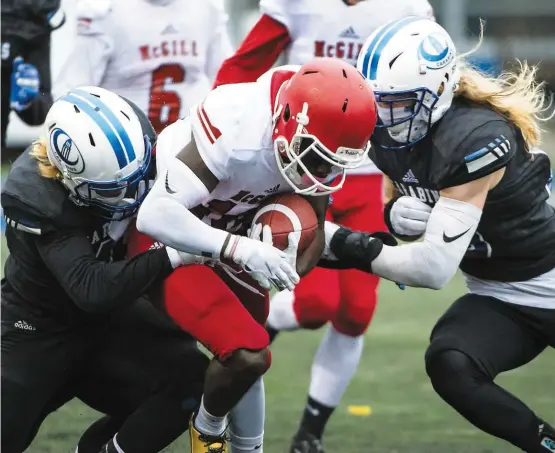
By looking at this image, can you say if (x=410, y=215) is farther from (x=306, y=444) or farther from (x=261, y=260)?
(x=306, y=444)

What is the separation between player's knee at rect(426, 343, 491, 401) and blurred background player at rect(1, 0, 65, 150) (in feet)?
10.7

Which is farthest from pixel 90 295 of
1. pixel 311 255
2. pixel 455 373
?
pixel 455 373

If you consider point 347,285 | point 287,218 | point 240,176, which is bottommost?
point 347,285

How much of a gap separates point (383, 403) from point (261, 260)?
2151mm

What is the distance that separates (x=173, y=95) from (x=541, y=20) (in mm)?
10220

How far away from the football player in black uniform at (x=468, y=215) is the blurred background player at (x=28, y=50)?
287 cm

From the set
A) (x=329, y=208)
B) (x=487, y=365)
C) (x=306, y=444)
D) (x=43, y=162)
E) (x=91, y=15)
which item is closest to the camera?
(x=43, y=162)

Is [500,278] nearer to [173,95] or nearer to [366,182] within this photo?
[366,182]

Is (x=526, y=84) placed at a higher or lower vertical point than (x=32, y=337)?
higher

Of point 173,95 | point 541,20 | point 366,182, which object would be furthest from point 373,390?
point 541,20

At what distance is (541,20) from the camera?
49.2 feet

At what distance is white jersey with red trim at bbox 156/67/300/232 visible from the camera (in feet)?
11.3

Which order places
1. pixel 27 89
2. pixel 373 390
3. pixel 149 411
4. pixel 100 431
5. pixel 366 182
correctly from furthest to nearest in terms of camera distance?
pixel 27 89, pixel 373 390, pixel 366 182, pixel 100 431, pixel 149 411

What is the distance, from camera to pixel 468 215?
3713 millimetres
